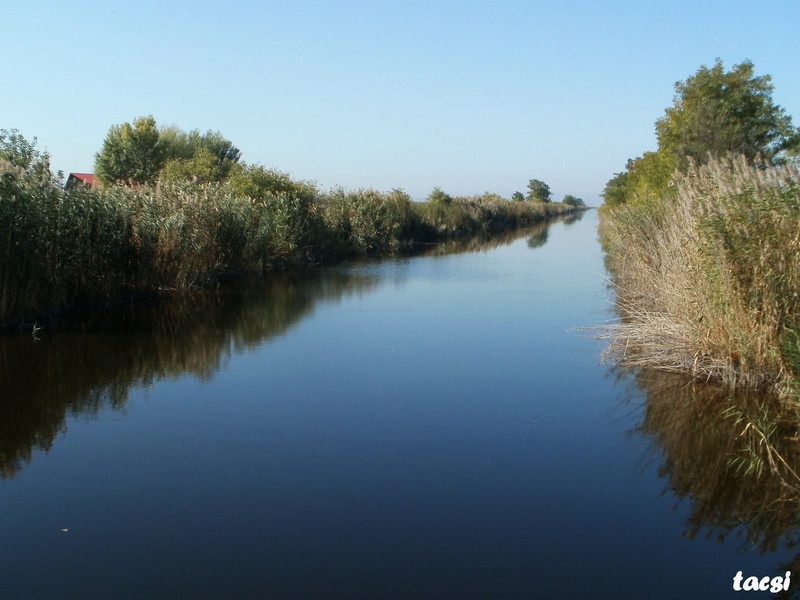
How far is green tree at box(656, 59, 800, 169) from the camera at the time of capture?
20.2m

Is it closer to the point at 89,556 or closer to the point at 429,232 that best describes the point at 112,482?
the point at 89,556

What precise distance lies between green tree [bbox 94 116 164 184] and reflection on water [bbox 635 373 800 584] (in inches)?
1828

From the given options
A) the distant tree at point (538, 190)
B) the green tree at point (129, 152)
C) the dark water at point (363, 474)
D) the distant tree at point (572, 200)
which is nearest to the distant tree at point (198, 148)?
the green tree at point (129, 152)

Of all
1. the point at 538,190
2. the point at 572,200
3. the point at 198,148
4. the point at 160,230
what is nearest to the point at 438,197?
the point at 198,148

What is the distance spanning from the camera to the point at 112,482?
20.8 feet

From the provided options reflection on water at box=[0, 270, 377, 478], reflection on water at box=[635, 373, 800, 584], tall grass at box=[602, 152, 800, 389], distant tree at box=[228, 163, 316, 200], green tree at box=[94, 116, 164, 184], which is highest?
green tree at box=[94, 116, 164, 184]

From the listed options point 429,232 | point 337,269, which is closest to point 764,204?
point 337,269

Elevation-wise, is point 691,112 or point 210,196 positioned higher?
point 691,112

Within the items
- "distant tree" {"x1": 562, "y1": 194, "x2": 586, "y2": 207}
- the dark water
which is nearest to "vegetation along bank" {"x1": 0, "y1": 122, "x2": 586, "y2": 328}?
the dark water

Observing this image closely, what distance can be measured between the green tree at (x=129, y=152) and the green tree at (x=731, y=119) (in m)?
37.0

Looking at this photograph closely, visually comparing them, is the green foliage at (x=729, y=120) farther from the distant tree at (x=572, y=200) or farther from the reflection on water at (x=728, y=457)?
the distant tree at (x=572, y=200)

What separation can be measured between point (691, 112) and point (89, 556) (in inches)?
799

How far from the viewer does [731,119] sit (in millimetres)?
20531

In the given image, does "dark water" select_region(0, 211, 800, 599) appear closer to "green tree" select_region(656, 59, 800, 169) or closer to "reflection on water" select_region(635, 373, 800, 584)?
"reflection on water" select_region(635, 373, 800, 584)
